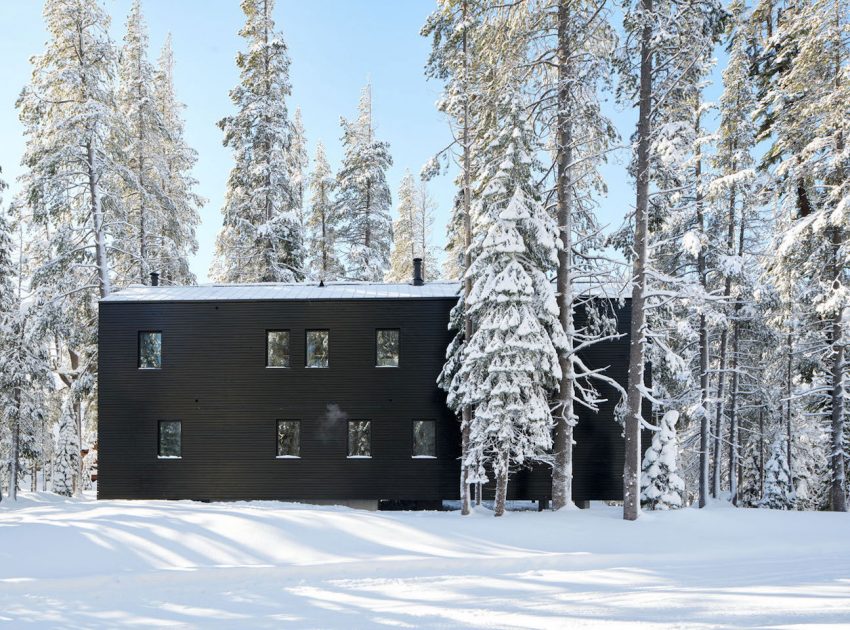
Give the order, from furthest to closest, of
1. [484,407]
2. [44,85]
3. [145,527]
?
[44,85], [484,407], [145,527]

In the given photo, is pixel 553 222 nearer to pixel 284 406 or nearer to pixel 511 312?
pixel 511 312

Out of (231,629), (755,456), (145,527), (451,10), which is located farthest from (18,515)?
(755,456)

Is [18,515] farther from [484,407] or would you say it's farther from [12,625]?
[484,407]

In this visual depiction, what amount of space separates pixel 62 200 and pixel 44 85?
3819mm

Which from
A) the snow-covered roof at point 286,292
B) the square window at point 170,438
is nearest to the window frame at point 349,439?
the snow-covered roof at point 286,292

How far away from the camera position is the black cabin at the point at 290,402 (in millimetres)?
16906

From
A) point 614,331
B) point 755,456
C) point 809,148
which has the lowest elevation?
point 755,456

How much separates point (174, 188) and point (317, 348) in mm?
14982

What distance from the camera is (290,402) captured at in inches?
683

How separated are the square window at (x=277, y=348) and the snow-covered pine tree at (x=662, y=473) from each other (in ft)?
35.5

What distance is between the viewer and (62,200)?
19.1 m

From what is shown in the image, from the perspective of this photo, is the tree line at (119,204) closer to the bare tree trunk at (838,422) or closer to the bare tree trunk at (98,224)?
the bare tree trunk at (98,224)

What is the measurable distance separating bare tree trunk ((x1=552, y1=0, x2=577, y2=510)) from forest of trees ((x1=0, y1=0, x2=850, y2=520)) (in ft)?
0.19

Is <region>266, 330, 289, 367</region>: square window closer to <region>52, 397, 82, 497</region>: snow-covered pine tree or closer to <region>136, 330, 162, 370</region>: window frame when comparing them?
<region>136, 330, 162, 370</region>: window frame
